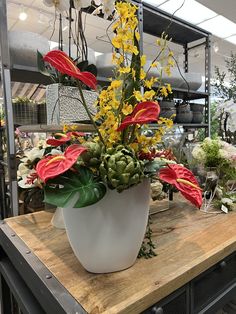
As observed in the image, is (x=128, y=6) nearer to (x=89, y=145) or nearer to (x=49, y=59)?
(x=49, y=59)

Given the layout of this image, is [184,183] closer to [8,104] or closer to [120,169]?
[120,169]

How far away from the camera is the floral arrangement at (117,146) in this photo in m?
0.50

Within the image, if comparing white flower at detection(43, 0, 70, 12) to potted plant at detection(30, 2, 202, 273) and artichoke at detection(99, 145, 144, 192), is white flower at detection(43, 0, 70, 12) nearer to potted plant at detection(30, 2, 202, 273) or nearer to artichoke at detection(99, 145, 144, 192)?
potted plant at detection(30, 2, 202, 273)

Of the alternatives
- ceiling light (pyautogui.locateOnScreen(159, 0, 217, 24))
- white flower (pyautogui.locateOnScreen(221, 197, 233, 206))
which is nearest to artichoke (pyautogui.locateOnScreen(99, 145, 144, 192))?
white flower (pyautogui.locateOnScreen(221, 197, 233, 206))

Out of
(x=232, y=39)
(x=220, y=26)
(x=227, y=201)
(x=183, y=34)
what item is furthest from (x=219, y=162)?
(x=232, y=39)

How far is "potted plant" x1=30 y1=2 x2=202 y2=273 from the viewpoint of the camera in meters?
0.51

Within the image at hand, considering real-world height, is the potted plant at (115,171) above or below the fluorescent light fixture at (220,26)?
below

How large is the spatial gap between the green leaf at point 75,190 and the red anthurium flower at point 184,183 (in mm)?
154

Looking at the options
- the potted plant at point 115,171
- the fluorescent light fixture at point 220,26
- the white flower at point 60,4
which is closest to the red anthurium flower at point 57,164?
the potted plant at point 115,171

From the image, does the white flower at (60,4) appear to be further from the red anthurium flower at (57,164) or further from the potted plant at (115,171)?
the red anthurium flower at (57,164)

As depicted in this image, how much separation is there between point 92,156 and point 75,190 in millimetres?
91

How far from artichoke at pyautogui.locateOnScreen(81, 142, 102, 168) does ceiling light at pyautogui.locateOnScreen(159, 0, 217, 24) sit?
3314 mm

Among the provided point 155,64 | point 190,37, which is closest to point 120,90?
point 155,64

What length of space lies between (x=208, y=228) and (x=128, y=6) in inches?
27.6
